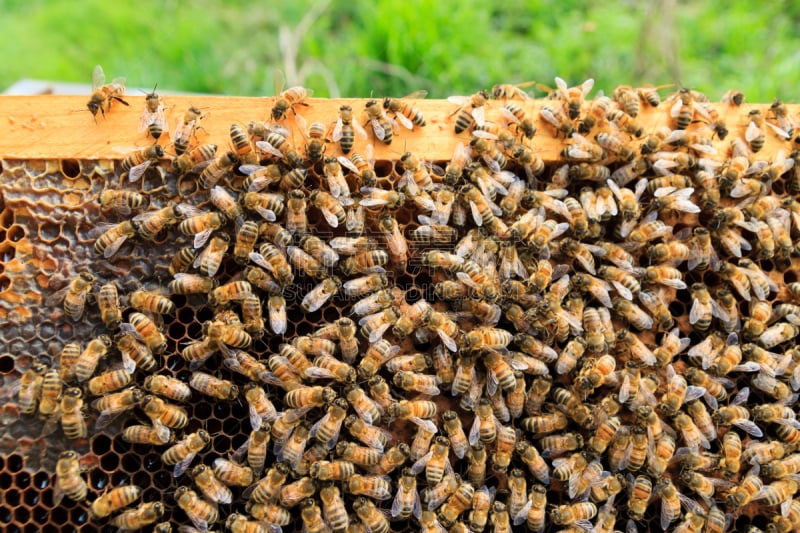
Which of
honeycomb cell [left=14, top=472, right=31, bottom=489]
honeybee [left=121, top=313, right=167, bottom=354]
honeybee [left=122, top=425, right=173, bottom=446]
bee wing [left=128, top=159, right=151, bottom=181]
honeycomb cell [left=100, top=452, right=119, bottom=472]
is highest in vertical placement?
bee wing [left=128, top=159, right=151, bottom=181]

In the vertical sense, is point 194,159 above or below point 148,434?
above

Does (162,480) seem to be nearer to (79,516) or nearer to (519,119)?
(79,516)

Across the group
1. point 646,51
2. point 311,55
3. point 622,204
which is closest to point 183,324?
point 622,204

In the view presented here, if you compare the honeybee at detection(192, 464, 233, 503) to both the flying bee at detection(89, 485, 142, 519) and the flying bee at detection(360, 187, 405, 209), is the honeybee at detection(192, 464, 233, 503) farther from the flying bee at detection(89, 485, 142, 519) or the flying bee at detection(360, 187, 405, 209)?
the flying bee at detection(360, 187, 405, 209)

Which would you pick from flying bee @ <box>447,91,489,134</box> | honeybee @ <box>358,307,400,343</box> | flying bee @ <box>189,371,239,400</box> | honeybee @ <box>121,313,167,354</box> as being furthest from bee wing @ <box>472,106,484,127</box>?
honeybee @ <box>121,313,167,354</box>

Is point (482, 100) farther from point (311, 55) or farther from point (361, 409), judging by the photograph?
point (311, 55)

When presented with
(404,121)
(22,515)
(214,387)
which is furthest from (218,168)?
(22,515)

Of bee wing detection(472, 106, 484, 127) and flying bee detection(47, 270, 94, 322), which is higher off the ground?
bee wing detection(472, 106, 484, 127)
